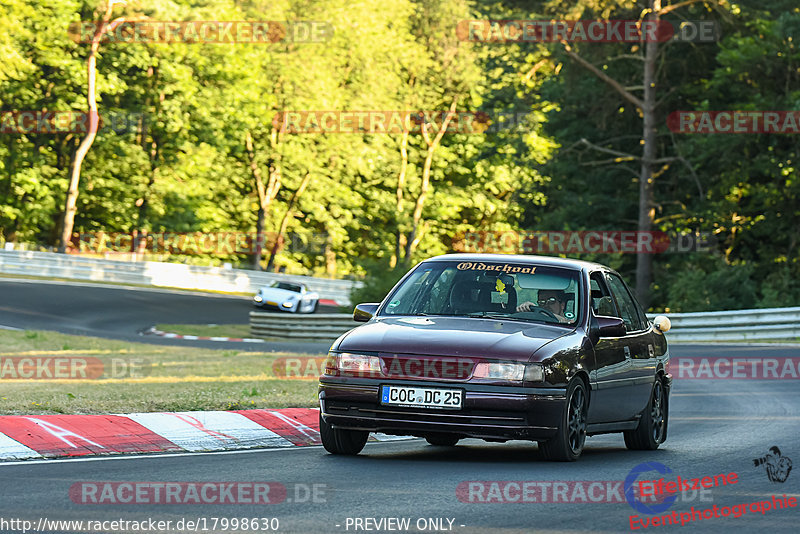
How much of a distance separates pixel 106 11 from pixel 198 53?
20.5 ft

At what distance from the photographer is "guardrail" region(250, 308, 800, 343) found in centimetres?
3034

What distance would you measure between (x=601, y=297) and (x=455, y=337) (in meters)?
2.09

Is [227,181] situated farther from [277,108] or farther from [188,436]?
[188,436]

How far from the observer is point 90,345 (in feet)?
91.0

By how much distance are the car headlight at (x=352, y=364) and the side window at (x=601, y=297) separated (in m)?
2.21

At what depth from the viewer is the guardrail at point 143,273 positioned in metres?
52.5

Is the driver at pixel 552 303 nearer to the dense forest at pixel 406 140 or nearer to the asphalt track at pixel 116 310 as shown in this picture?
the asphalt track at pixel 116 310

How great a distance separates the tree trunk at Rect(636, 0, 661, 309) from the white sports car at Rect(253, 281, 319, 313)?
1188 cm

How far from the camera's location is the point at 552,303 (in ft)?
34.1

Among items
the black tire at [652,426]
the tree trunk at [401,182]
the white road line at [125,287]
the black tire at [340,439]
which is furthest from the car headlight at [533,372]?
the tree trunk at [401,182]

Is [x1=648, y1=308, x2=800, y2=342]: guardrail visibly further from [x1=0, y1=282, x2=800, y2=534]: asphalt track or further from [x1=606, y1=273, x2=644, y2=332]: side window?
[x1=606, y1=273, x2=644, y2=332]: side window

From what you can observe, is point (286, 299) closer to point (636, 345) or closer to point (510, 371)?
point (636, 345)

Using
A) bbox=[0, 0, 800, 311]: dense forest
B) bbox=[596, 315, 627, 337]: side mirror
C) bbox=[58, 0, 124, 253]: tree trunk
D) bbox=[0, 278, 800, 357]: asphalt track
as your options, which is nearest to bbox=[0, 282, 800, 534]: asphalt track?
bbox=[596, 315, 627, 337]: side mirror

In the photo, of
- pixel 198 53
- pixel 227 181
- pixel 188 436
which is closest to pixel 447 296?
pixel 188 436
